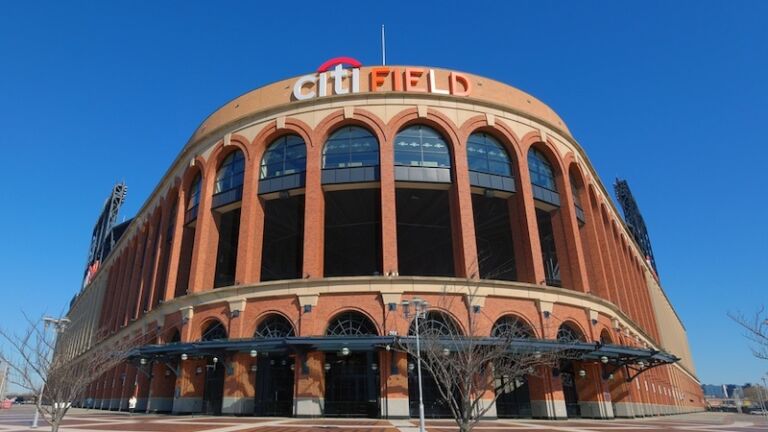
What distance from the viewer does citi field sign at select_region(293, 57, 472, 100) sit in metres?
33.9

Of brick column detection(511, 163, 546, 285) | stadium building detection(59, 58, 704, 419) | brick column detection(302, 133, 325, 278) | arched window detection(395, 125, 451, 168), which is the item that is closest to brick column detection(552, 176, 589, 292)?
stadium building detection(59, 58, 704, 419)

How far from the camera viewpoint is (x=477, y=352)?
64.5 ft

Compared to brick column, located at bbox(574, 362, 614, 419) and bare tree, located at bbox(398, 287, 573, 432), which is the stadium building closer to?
brick column, located at bbox(574, 362, 614, 419)

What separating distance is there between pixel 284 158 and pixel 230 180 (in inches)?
189

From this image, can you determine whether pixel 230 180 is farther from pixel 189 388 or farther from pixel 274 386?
pixel 274 386

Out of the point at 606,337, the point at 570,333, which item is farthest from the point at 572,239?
the point at 606,337

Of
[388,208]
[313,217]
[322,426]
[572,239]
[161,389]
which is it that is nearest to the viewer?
[322,426]

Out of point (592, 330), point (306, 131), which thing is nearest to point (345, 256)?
point (306, 131)

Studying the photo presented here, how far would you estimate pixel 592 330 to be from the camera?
3091cm

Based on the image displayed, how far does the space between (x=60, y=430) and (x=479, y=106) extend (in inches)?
1162

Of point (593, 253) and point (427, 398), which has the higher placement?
point (593, 253)

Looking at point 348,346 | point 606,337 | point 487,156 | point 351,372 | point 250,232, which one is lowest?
point 351,372

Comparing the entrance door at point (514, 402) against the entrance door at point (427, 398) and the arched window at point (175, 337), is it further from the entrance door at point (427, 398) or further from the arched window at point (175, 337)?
the arched window at point (175, 337)

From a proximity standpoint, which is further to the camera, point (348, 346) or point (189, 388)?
point (189, 388)
